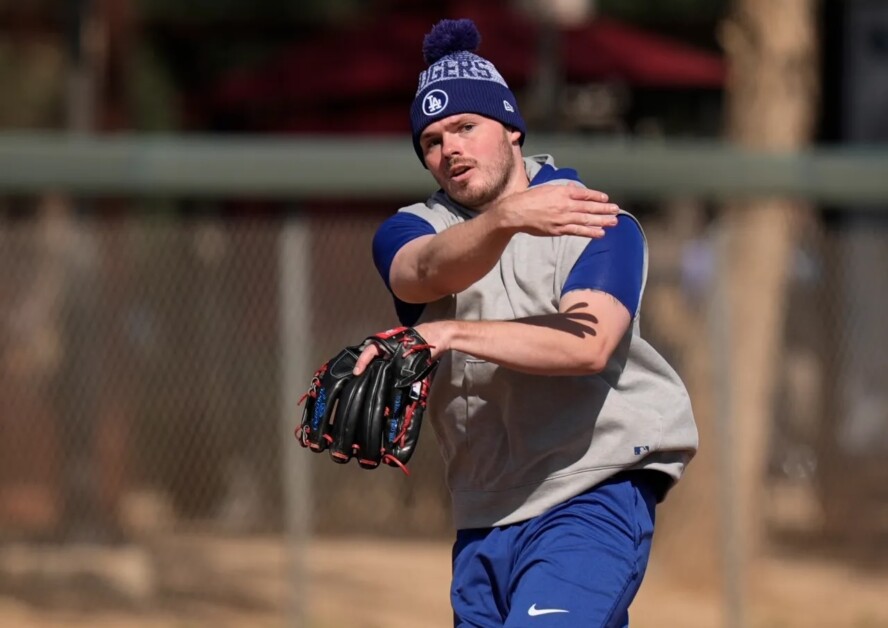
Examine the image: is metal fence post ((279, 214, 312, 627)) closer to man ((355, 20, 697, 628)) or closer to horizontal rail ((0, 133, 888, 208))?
horizontal rail ((0, 133, 888, 208))

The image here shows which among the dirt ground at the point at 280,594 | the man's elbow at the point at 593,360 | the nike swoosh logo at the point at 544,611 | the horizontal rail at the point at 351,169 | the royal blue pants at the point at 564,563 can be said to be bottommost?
the nike swoosh logo at the point at 544,611

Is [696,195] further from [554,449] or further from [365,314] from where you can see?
[554,449]

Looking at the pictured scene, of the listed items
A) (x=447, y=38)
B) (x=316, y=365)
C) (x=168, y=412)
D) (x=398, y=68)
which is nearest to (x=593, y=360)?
(x=447, y=38)

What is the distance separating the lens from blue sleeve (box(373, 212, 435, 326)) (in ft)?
13.7

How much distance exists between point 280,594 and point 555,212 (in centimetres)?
619

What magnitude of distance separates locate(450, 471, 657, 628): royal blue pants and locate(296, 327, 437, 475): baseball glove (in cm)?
52

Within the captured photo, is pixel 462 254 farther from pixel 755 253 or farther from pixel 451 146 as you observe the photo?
pixel 755 253

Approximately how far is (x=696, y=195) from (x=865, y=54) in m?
4.14

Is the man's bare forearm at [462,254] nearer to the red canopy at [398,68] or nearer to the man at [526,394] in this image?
the man at [526,394]

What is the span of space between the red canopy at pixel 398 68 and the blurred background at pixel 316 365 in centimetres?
231

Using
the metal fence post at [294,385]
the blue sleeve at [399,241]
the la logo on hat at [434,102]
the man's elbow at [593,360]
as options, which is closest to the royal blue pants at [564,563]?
the man's elbow at [593,360]

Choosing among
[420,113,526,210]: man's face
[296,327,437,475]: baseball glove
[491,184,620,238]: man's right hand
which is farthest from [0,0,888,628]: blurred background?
[491,184,620,238]: man's right hand

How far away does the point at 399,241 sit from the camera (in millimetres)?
4176

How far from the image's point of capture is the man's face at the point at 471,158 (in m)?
4.11
